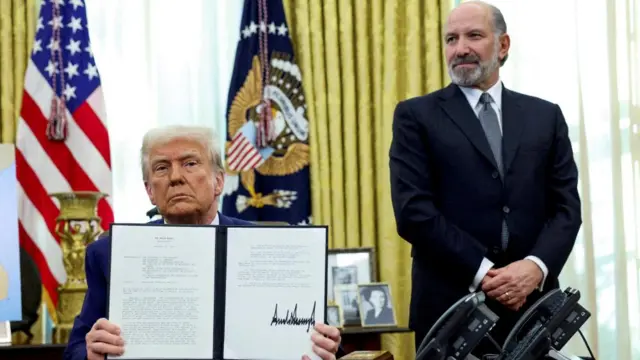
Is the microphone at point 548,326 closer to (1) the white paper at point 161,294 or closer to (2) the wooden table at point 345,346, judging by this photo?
(1) the white paper at point 161,294

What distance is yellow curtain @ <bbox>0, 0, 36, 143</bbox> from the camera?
16.8ft

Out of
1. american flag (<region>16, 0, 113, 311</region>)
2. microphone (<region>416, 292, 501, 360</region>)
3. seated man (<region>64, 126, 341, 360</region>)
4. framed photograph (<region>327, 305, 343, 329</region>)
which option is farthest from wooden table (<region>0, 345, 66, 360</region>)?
microphone (<region>416, 292, 501, 360</region>)

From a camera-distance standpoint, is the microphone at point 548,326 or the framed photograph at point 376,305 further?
the framed photograph at point 376,305

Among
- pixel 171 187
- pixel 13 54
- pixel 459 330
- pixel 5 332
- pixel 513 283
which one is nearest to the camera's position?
pixel 459 330

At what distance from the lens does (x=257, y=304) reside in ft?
7.17

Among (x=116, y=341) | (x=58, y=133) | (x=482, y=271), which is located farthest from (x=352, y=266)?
(x=116, y=341)

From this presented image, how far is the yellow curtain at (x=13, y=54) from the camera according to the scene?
5129mm

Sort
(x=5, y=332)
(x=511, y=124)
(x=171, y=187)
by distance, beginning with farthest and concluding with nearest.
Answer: (x=5, y=332) → (x=511, y=124) → (x=171, y=187)

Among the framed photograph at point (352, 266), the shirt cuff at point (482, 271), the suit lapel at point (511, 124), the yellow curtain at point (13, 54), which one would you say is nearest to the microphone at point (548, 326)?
the shirt cuff at point (482, 271)

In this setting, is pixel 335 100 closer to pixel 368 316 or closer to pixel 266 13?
pixel 266 13

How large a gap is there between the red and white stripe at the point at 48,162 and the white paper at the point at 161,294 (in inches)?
115

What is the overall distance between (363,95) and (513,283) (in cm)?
245

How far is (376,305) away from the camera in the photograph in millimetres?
4582

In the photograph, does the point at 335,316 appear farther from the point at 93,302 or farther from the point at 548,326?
the point at 93,302
